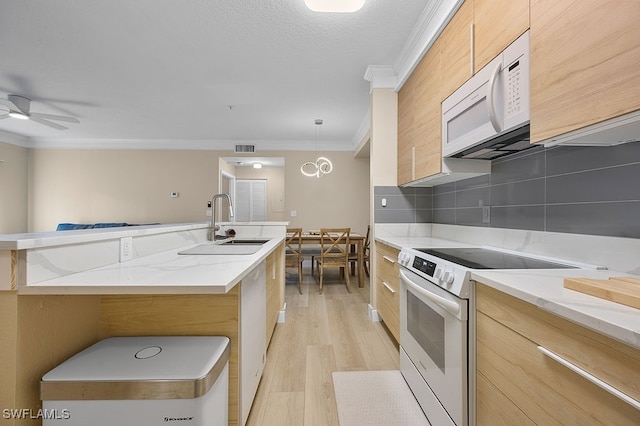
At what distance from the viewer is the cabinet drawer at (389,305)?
202cm

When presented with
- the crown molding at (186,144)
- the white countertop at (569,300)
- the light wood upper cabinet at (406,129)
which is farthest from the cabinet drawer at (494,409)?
the crown molding at (186,144)

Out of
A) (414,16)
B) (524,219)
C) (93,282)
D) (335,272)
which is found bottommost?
(335,272)

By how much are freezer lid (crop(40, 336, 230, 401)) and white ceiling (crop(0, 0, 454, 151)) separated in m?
2.13

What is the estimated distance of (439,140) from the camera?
6.05 feet

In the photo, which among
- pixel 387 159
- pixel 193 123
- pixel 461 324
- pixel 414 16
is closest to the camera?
pixel 461 324

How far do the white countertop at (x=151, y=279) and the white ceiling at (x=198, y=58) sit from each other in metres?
1.82

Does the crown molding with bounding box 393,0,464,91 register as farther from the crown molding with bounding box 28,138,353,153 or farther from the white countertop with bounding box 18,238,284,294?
the crown molding with bounding box 28,138,353,153

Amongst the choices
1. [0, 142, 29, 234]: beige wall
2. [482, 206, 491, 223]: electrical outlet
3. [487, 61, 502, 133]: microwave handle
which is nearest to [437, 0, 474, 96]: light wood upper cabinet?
[487, 61, 502, 133]: microwave handle

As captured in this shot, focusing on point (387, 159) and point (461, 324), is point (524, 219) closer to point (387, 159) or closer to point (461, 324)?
point (461, 324)

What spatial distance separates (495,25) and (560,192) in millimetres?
869

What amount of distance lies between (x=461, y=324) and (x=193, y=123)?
4629 millimetres

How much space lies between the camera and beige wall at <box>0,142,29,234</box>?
15.7 ft

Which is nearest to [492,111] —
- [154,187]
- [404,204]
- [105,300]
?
[404,204]

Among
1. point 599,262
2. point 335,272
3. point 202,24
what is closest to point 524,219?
point 599,262
